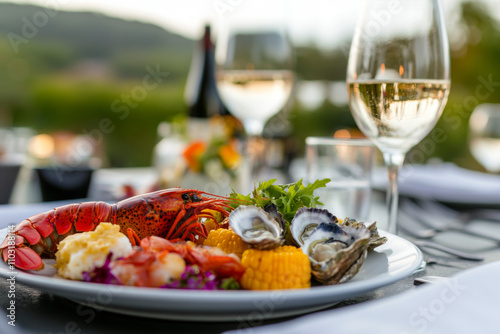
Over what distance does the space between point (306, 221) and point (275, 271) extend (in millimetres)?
157

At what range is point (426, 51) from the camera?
2.64ft

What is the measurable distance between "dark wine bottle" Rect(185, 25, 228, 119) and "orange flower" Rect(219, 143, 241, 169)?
0.83 m

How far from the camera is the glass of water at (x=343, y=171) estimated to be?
3.57ft

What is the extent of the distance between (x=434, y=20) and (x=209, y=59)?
6.22 ft

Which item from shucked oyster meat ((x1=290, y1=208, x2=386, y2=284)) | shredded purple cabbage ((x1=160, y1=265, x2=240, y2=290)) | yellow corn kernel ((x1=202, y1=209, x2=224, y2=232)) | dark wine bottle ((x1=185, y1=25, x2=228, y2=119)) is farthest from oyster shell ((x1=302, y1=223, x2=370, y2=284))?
dark wine bottle ((x1=185, y1=25, x2=228, y2=119))

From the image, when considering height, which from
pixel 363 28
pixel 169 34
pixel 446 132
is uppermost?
pixel 169 34

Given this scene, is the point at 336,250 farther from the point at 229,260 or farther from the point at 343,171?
the point at 343,171

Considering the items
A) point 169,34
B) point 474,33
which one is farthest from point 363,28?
point 474,33

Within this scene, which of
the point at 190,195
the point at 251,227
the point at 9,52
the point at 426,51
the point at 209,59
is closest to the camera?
the point at 251,227

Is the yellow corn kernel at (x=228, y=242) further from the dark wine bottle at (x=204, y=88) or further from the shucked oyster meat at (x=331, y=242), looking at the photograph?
the dark wine bottle at (x=204, y=88)

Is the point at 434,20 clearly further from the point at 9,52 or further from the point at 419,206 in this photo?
the point at 9,52

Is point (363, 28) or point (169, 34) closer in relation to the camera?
point (363, 28)

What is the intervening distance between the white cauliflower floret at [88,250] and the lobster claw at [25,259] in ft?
0.11

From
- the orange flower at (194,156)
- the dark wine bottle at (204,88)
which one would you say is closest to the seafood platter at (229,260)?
the orange flower at (194,156)
